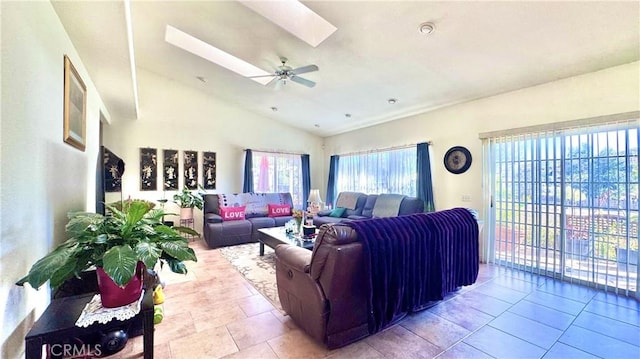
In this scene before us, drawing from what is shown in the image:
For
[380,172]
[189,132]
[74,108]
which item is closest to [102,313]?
[74,108]

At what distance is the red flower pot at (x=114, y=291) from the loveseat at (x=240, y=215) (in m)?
3.64

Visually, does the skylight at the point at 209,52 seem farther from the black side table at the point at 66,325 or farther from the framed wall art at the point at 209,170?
the black side table at the point at 66,325

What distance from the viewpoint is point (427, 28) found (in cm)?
267

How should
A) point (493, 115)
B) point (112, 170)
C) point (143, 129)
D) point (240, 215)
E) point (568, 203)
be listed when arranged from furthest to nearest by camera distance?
point (240, 215) → point (143, 129) → point (112, 170) → point (493, 115) → point (568, 203)

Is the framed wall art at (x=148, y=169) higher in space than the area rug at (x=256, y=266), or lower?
higher

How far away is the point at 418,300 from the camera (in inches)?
91.2

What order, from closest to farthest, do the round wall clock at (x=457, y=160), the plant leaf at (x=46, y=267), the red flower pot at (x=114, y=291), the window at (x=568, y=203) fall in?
the plant leaf at (x=46, y=267) → the red flower pot at (x=114, y=291) → the window at (x=568, y=203) → the round wall clock at (x=457, y=160)

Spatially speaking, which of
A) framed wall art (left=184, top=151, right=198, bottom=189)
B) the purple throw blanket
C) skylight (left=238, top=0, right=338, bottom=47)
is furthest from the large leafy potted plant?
framed wall art (left=184, top=151, right=198, bottom=189)

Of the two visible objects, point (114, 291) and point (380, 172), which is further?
point (380, 172)

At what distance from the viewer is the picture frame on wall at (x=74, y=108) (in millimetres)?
2070

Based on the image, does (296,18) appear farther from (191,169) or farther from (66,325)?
(191,169)

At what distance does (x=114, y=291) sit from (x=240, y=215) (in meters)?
4.19

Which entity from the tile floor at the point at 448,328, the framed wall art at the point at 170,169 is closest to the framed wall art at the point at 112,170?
the framed wall art at the point at 170,169
